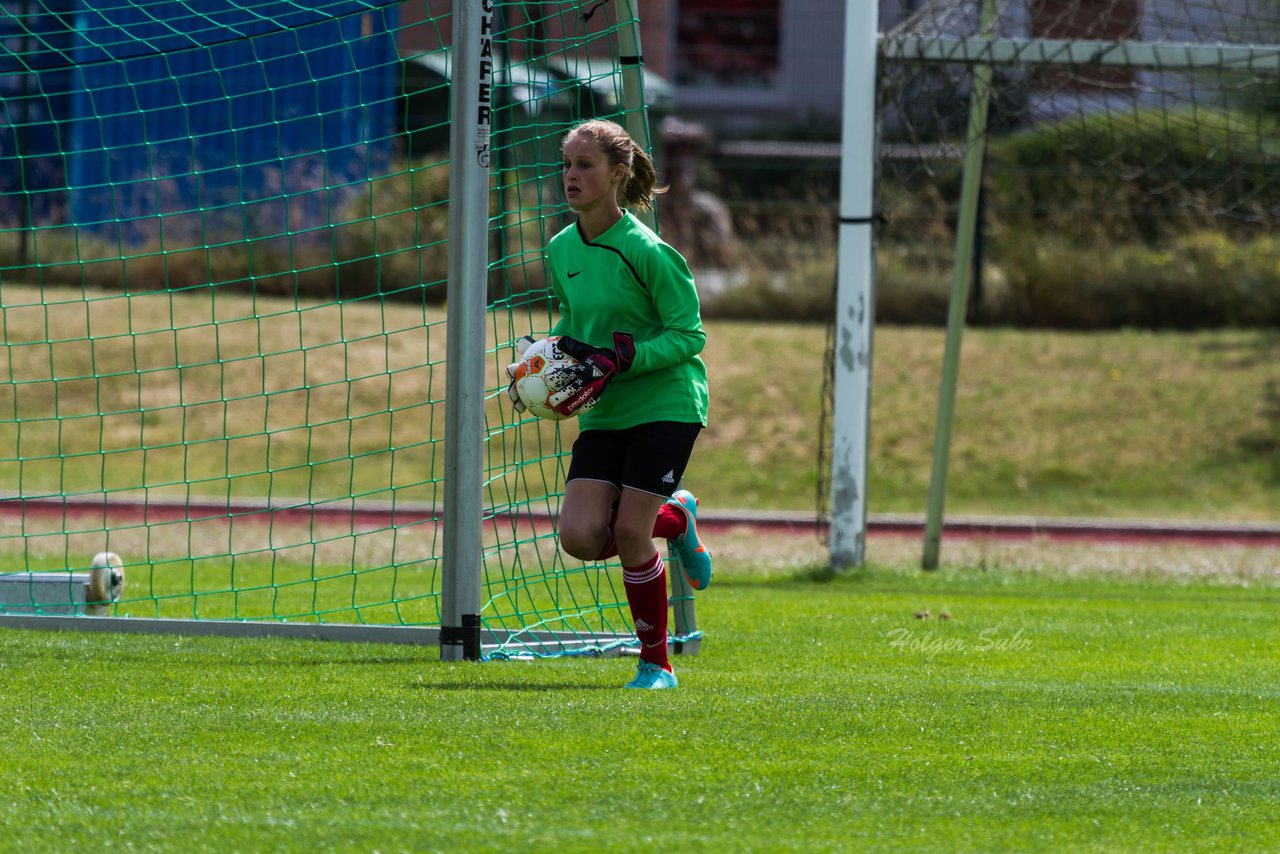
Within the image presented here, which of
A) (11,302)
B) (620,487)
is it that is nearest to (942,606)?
(620,487)

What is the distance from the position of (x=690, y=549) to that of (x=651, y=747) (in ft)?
5.91

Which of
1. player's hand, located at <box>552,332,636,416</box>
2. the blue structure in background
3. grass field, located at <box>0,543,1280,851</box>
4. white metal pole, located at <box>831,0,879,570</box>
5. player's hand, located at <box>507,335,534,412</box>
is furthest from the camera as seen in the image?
the blue structure in background

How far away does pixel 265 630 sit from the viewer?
671 cm

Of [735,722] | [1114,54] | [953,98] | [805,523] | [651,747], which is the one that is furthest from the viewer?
[805,523]

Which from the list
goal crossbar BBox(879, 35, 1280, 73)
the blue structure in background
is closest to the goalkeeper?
goal crossbar BBox(879, 35, 1280, 73)

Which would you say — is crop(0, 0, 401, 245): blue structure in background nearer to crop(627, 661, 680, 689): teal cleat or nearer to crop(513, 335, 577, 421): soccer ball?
crop(513, 335, 577, 421): soccer ball

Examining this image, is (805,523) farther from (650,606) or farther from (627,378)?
(627,378)

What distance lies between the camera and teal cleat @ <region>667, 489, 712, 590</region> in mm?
6121

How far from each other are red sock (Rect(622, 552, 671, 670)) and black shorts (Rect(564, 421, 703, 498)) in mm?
293

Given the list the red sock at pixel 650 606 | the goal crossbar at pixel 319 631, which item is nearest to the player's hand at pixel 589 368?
the red sock at pixel 650 606

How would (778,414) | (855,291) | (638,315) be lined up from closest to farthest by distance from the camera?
(638,315)
(855,291)
(778,414)

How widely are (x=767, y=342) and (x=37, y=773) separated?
1391 centimetres

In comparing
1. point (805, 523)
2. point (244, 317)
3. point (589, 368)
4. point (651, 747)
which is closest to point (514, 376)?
point (589, 368)

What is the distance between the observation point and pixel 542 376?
532 cm
